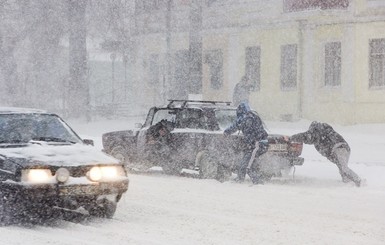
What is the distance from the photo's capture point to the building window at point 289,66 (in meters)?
35.0

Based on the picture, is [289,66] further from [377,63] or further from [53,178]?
[53,178]

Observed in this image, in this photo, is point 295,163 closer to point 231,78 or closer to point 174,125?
point 174,125

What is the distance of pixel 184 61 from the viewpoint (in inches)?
1618

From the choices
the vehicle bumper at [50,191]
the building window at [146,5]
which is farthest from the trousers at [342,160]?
the building window at [146,5]

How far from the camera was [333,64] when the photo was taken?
3334cm

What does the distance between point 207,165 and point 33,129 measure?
5717 millimetres

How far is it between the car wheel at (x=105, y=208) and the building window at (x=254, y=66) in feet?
87.2

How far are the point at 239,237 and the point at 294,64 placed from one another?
26.4 m

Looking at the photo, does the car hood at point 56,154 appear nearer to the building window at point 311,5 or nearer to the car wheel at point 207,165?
the car wheel at point 207,165

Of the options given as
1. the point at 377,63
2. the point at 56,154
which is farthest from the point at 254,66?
the point at 56,154

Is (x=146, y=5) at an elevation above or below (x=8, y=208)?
above

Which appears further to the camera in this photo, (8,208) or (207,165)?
(207,165)

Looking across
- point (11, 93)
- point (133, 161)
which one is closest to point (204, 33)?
point (11, 93)

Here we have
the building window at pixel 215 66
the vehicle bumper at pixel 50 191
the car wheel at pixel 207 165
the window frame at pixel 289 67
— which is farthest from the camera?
the building window at pixel 215 66
